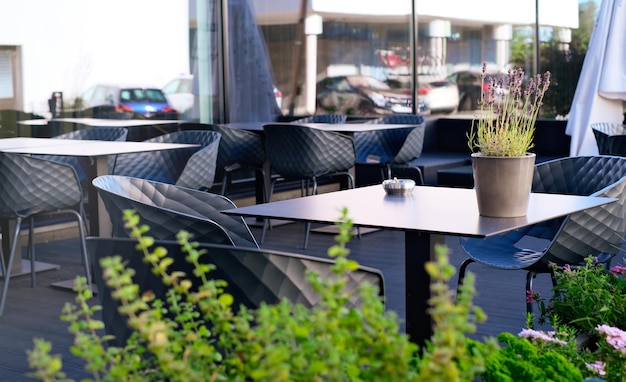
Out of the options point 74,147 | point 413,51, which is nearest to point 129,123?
point 74,147

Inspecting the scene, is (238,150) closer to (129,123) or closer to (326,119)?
(129,123)

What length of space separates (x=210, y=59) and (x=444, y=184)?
2.44 meters

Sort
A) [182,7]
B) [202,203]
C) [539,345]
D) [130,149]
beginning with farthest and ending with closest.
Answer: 1. [182,7]
2. [130,149]
3. [202,203]
4. [539,345]

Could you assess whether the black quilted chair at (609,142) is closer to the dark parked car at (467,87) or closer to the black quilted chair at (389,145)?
the black quilted chair at (389,145)

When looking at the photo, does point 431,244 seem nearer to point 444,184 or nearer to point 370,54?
point 444,184

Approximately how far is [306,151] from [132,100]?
1.66m

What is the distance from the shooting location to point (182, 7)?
312 inches

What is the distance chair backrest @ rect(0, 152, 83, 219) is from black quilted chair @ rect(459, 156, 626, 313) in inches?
93.1

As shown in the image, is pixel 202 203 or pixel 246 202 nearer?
pixel 202 203

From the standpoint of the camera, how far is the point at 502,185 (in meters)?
2.60

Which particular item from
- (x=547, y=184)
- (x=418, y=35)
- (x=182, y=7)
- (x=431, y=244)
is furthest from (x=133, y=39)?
(x=431, y=244)

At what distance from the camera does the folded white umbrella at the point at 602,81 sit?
7.54 meters

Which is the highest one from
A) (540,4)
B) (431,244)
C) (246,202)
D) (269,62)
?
(540,4)

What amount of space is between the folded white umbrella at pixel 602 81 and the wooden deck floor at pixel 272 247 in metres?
1.81
